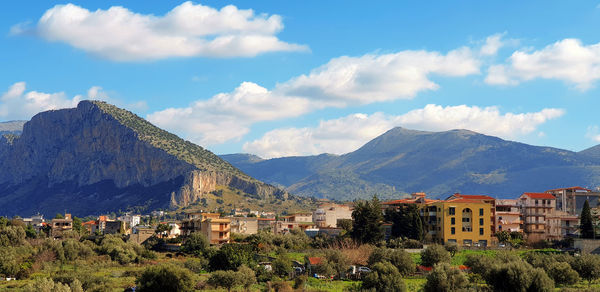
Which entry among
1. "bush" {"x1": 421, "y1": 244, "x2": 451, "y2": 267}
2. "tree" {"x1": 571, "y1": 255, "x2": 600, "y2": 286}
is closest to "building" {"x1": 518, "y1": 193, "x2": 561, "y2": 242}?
"bush" {"x1": 421, "y1": 244, "x2": 451, "y2": 267}

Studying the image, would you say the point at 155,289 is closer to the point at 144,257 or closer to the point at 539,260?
the point at 539,260

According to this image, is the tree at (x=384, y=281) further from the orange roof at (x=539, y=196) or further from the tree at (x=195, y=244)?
the orange roof at (x=539, y=196)

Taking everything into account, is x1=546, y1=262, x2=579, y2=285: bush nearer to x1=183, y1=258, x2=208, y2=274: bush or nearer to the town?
the town

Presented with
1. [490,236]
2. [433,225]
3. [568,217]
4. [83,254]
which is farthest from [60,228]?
[568,217]

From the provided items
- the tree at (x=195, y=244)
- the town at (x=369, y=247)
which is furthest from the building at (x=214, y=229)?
the tree at (x=195, y=244)

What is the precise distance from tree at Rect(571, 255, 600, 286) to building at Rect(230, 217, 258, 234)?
86.0 metres

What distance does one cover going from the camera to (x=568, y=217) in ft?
367

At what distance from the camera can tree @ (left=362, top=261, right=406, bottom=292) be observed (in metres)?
59.3

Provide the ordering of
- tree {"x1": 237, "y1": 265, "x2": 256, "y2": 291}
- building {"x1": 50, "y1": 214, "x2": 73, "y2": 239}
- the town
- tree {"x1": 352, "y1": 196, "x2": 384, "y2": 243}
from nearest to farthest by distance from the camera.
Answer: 1. the town
2. tree {"x1": 237, "y1": 265, "x2": 256, "y2": 291}
3. tree {"x1": 352, "y1": 196, "x2": 384, "y2": 243}
4. building {"x1": 50, "y1": 214, "x2": 73, "y2": 239}

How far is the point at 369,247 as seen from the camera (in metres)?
90.8

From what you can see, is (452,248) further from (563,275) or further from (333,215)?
(333,215)

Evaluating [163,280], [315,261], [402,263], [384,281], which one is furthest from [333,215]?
[163,280]

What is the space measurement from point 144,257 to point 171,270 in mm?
50847

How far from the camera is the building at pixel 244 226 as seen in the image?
14625 cm
